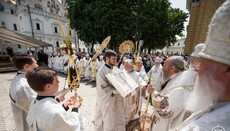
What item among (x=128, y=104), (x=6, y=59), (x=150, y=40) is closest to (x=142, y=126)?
(x=128, y=104)

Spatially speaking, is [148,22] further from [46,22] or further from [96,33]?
[46,22]

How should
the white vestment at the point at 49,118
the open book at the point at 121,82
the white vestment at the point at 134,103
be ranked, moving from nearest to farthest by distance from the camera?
the white vestment at the point at 49,118, the open book at the point at 121,82, the white vestment at the point at 134,103

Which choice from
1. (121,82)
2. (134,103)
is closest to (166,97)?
(121,82)

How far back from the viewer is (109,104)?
111 inches

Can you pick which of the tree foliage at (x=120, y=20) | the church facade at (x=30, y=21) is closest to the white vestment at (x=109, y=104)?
the tree foliage at (x=120, y=20)

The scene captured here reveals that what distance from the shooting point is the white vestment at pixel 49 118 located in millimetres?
1275

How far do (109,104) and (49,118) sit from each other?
1.71 metres

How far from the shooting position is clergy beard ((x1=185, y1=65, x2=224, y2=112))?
27.3 inches

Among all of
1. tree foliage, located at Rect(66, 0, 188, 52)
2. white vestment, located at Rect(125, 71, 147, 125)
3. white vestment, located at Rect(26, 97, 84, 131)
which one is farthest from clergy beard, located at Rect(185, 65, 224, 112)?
tree foliage, located at Rect(66, 0, 188, 52)

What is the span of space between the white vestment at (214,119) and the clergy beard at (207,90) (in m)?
0.06

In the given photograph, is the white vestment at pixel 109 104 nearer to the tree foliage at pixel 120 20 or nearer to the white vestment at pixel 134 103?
the white vestment at pixel 134 103

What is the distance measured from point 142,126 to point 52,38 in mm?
46060

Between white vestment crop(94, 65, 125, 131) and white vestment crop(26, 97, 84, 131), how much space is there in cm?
137

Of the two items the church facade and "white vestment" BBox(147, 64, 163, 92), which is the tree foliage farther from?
the church facade
